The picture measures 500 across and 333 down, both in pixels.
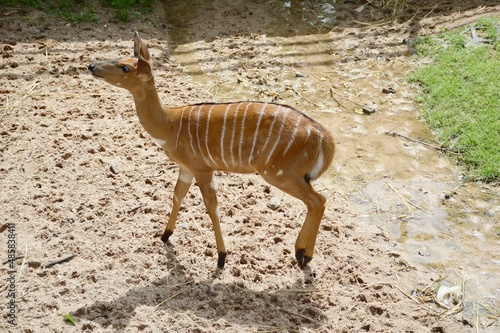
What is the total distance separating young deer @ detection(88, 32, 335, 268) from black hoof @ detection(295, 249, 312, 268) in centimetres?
8

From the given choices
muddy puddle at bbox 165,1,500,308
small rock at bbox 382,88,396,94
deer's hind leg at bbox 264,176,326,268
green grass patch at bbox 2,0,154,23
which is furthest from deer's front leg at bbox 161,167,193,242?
green grass patch at bbox 2,0,154,23

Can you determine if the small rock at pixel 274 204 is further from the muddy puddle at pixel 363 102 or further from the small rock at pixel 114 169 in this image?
the small rock at pixel 114 169

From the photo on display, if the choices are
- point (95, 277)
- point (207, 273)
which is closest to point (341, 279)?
point (207, 273)

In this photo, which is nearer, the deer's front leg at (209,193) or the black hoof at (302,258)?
the deer's front leg at (209,193)

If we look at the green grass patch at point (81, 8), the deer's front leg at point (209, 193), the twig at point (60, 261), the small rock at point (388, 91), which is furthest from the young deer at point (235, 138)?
the green grass patch at point (81, 8)

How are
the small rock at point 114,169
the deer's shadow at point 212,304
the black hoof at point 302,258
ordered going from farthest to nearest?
the small rock at point 114,169 → the black hoof at point 302,258 → the deer's shadow at point 212,304

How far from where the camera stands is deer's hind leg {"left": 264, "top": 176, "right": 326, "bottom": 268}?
13.1ft

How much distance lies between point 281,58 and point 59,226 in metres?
3.60

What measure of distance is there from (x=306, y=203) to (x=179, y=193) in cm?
94

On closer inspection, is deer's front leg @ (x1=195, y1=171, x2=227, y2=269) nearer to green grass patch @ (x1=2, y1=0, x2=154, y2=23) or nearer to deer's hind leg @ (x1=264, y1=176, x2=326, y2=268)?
deer's hind leg @ (x1=264, y1=176, x2=326, y2=268)

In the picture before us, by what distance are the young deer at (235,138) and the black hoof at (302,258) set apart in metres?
0.08

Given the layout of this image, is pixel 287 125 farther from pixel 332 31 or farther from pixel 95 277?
pixel 332 31

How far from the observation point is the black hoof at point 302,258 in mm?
4301

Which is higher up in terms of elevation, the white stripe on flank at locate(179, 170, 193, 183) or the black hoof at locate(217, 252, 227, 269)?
the white stripe on flank at locate(179, 170, 193, 183)
